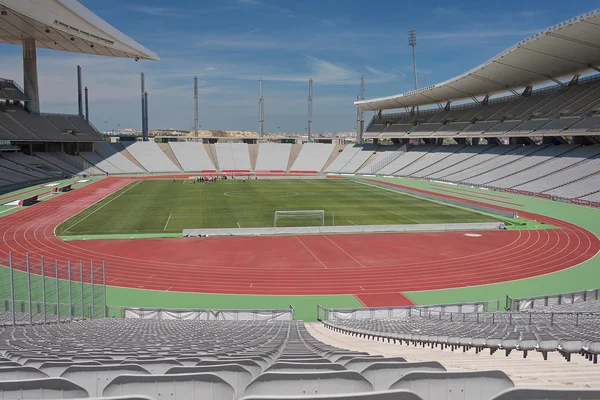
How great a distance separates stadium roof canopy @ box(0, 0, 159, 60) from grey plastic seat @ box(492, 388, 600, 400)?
58.8 m

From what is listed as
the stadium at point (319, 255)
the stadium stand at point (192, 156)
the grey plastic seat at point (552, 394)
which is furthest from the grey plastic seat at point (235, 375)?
the stadium stand at point (192, 156)

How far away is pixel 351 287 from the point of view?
22.1 metres

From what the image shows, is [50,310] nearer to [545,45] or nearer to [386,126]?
[545,45]

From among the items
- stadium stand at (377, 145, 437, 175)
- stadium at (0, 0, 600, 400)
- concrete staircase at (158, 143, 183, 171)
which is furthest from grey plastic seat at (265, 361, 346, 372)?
concrete staircase at (158, 143, 183, 171)

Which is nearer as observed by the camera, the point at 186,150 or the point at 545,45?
the point at 545,45

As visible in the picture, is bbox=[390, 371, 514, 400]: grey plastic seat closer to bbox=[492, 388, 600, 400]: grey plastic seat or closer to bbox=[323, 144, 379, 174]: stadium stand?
bbox=[492, 388, 600, 400]: grey plastic seat

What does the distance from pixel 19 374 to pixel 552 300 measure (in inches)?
758

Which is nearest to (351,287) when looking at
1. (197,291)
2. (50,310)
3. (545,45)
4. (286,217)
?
(197,291)

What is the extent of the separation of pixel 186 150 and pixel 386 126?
4351 centimetres

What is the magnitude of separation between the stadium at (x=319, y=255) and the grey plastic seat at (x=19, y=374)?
0.02 m

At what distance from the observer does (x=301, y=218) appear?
129 ft

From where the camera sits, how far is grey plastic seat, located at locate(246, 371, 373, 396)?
2771 millimetres

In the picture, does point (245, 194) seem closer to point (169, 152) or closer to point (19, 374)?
point (169, 152)

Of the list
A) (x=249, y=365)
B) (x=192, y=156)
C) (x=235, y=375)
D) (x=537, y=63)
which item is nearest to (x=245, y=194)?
(x=537, y=63)
